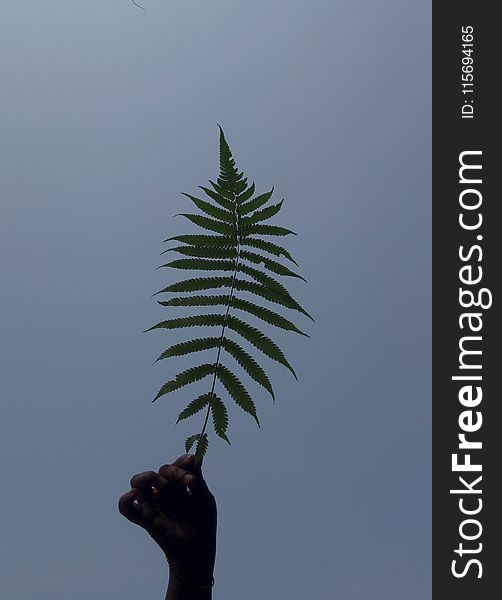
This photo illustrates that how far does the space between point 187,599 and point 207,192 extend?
2406 millimetres

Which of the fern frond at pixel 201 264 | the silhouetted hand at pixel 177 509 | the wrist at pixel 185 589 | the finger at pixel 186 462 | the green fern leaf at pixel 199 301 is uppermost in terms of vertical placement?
the fern frond at pixel 201 264

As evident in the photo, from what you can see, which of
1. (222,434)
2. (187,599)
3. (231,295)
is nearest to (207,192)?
(231,295)

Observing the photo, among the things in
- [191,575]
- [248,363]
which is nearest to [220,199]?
[248,363]

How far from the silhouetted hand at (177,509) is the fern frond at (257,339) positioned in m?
0.74

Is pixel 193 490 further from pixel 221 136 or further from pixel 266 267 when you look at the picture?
pixel 221 136

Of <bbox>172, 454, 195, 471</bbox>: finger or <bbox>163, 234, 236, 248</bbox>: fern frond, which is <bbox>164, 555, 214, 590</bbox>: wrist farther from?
<bbox>163, 234, 236, 248</bbox>: fern frond

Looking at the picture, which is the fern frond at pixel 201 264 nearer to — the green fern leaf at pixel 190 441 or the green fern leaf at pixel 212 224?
the green fern leaf at pixel 212 224

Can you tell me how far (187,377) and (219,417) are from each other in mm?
305

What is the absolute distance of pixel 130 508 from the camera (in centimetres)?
365

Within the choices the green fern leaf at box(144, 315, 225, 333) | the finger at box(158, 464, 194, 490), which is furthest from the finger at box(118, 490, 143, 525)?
the green fern leaf at box(144, 315, 225, 333)

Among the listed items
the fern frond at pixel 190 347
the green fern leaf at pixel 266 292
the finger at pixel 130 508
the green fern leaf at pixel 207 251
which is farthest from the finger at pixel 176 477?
the green fern leaf at pixel 207 251

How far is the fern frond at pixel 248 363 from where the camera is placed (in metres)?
3.89

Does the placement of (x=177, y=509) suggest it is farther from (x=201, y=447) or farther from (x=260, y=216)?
(x=260, y=216)

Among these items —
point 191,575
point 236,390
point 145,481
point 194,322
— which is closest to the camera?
point 145,481
